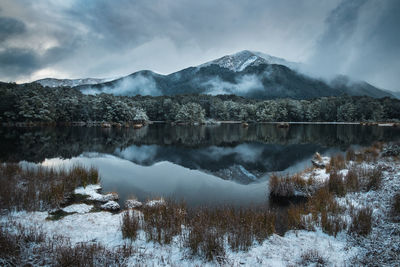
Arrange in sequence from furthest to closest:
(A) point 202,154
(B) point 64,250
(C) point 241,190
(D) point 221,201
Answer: (A) point 202,154, (C) point 241,190, (D) point 221,201, (B) point 64,250

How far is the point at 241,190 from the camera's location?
12203 millimetres

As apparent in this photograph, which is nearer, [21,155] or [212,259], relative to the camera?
[212,259]

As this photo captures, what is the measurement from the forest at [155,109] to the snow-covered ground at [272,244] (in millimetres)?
65675

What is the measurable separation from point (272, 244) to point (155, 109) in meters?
110

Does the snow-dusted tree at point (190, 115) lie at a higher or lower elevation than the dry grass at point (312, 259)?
higher

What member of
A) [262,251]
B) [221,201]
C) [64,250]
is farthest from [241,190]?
[64,250]

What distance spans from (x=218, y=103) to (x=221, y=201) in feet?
351

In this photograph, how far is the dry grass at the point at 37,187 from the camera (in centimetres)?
794

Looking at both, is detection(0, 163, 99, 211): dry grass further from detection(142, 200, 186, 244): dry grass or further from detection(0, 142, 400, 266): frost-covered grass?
detection(142, 200, 186, 244): dry grass

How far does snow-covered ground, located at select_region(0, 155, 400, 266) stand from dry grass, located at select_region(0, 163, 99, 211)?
597mm

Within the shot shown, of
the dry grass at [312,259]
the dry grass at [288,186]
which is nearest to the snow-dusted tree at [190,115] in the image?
the dry grass at [288,186]

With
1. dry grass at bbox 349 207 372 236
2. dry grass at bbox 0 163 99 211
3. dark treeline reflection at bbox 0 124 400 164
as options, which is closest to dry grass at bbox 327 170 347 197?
dry grass at bbox 349 207 372 236

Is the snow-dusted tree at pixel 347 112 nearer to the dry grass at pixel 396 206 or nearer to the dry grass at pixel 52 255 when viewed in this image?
the dry grass at pixel 396 206

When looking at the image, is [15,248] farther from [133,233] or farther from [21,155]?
[21,155]
